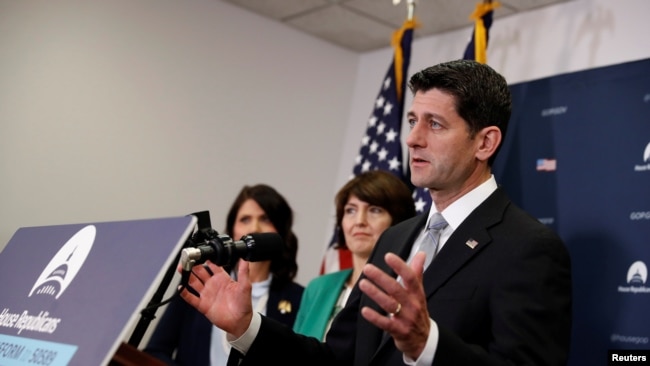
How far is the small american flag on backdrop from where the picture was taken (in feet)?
13.0

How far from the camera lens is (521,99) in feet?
14.1

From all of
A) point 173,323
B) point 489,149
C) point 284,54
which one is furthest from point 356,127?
point 489,149

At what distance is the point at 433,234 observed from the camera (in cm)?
218

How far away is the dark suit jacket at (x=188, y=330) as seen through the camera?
3.62 metres

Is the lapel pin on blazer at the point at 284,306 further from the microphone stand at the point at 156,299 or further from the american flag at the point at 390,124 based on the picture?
the microphone stand at the point at 156,299

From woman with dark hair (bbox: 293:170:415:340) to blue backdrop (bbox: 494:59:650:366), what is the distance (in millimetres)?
740

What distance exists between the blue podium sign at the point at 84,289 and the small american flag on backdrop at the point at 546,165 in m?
2.68

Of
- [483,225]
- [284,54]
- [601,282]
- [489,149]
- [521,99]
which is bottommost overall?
[601,282]

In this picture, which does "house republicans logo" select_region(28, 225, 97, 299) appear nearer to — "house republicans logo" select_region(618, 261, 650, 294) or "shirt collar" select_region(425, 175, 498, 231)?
"shirt collar" select_region(425, 175, 498, 231)

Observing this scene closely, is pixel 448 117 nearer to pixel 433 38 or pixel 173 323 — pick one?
pixel 173 323

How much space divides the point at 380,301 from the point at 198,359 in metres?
2.24

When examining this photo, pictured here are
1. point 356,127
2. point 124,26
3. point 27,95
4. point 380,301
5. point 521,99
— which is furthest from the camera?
point 356,127

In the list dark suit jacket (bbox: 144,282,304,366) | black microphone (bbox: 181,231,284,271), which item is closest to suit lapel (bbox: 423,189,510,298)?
black microphone (bbox: 181,231,284,271)

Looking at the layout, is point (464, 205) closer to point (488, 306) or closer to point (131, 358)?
point (488, 306)
